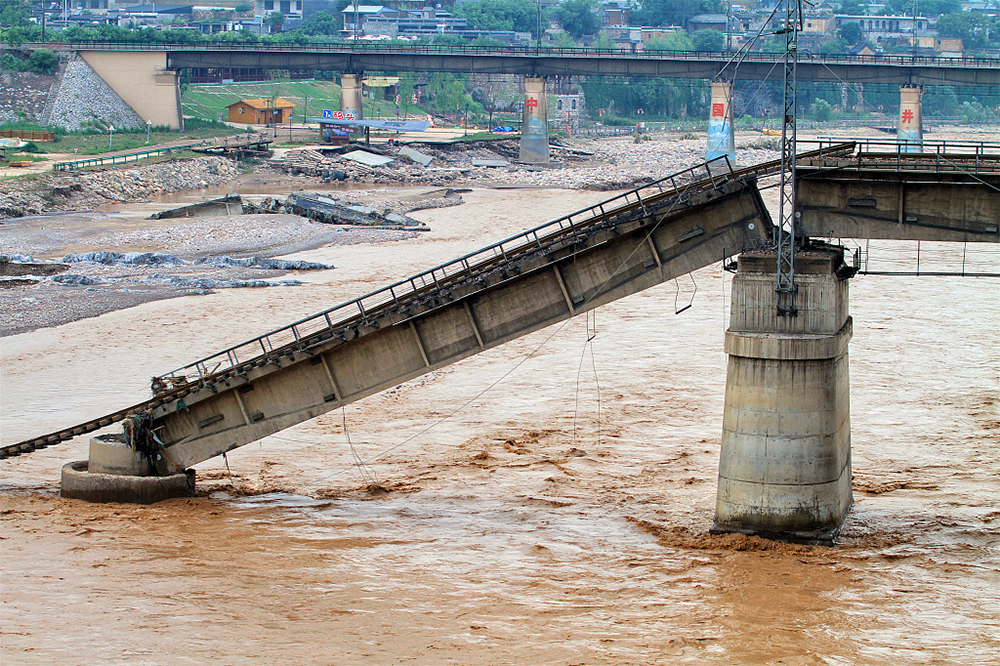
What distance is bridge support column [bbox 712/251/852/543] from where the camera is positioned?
24.4 m

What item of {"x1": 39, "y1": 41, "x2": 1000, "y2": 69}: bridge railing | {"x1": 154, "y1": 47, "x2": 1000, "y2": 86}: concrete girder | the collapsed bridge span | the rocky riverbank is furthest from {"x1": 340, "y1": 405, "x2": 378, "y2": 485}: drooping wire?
{"x1": 154, "y1": 47, "x2": 1000, "y2": 86}: concrete girder

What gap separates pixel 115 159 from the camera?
107m

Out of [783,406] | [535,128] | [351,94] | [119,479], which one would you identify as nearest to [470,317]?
[783,406]

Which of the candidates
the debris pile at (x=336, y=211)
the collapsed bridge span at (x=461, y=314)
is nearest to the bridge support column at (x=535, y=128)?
the debris pile at (x=336, y=211)

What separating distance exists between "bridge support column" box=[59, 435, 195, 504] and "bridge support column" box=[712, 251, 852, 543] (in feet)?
44.9

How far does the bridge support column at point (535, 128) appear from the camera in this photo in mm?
135500

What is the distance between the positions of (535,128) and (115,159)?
50.0 meters

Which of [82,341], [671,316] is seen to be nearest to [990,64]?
[671,316]

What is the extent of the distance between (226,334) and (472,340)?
21214mm

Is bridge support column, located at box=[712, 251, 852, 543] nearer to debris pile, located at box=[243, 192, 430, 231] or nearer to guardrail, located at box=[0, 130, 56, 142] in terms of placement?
debris pile, located at box=[243, 192, 430, 231]

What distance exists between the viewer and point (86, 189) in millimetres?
90125

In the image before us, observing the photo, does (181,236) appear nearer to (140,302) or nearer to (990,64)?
(140,302)

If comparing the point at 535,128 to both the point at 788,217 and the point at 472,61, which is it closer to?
the point at 472,61

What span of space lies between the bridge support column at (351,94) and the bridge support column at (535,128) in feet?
69.9
